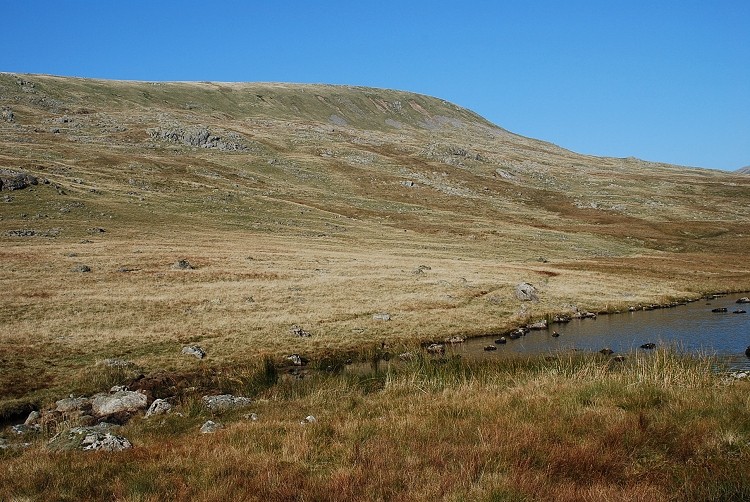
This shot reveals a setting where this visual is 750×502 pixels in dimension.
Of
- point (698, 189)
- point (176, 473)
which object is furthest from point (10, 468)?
point (698, 189)

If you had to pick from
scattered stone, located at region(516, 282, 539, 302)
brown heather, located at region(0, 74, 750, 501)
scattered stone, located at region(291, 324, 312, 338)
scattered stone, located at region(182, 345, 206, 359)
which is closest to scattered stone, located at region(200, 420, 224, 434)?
brown heather, located at region(0, 74, 750, 501)

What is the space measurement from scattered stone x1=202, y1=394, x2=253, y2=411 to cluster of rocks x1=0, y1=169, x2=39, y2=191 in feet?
329

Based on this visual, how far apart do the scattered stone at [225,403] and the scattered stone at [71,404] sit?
7017mm

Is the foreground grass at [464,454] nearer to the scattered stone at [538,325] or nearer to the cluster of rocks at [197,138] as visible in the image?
the scattered stone at [538,325]

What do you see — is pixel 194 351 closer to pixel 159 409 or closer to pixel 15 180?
pixel 159 409

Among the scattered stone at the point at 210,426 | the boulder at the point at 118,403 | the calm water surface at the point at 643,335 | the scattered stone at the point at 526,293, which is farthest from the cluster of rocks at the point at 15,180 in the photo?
the scattered stone at the point at 210,426

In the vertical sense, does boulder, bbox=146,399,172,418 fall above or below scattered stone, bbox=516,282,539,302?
below

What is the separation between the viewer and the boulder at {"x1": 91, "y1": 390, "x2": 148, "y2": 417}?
1962 centimetres

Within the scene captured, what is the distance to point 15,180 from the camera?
315ft

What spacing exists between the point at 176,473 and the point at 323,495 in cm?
301

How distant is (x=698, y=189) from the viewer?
190 m

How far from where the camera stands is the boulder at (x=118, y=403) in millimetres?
19625

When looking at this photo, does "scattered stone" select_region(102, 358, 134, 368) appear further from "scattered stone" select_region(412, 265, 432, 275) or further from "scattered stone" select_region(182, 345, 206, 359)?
"scattered stone" select_region(412, 265, 432, 275)

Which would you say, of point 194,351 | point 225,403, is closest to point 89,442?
point 225,403
